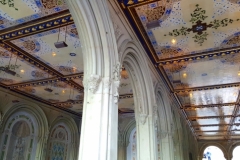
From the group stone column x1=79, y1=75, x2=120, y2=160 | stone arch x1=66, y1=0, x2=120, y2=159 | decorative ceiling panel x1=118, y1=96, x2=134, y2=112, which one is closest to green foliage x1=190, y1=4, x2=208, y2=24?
stone arch x1=66, y1=0, x2=120, y2=159

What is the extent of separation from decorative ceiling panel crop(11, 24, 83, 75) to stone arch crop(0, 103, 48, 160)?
4.48 m

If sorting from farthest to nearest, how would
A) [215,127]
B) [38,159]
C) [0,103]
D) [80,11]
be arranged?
[215,127], [38,159], [0,103], [80,11]

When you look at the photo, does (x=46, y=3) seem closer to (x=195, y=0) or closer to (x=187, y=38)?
(x=195, y=0)

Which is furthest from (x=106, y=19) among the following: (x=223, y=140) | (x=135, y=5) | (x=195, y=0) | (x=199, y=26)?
(x=223, y=140)

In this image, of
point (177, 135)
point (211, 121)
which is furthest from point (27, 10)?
point (211, 121)

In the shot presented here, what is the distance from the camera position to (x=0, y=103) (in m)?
10.6

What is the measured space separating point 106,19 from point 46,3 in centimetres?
155

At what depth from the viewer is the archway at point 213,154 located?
26781 mm

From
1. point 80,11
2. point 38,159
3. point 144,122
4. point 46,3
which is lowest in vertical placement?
point 38,159

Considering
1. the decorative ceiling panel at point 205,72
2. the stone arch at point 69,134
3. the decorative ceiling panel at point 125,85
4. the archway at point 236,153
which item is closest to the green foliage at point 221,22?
the decorative ceiling panel at point 205,72

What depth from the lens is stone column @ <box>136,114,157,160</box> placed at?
6.54m

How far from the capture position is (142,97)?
7074 millimetres

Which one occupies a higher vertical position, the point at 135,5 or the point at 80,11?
the point at 135,5

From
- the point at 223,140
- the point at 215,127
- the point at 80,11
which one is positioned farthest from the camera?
the point at 223,140
